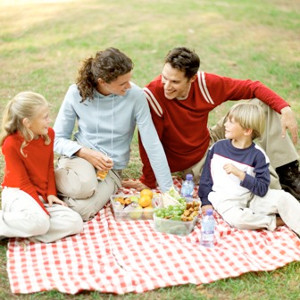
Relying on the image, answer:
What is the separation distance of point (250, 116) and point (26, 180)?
5.91 ft

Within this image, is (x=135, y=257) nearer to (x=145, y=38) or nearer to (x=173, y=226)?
(x=173, y=226)

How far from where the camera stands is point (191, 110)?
494cm

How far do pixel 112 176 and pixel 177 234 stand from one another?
85 centimetres

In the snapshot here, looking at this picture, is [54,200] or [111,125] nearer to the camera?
[54,200]

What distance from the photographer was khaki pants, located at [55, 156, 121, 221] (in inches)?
175

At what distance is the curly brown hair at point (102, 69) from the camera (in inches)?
171

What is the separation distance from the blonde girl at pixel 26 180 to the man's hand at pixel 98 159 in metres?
0.43

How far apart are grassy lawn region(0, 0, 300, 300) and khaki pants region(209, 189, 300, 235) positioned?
1297 mm

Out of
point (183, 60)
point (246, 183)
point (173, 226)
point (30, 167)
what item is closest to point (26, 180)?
point (30, 167)

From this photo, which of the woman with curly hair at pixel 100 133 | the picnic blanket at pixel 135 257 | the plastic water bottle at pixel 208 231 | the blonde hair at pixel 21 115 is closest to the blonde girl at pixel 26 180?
the blonde hair at pixel 21 115

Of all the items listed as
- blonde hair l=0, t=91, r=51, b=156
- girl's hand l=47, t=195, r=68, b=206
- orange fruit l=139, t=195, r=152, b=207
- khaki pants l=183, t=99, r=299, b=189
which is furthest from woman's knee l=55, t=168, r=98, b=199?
khaki pants l=183, t=99, r=299, b=189

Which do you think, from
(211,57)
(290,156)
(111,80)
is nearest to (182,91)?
(111,80)

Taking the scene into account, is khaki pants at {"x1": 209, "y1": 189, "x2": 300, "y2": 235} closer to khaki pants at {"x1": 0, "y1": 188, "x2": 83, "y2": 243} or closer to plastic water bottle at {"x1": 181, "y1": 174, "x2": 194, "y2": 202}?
plastic water bottle at {"x1": 181, "y1": 174, "x2": 194, "y2": 202}

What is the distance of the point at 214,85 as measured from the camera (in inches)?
194
